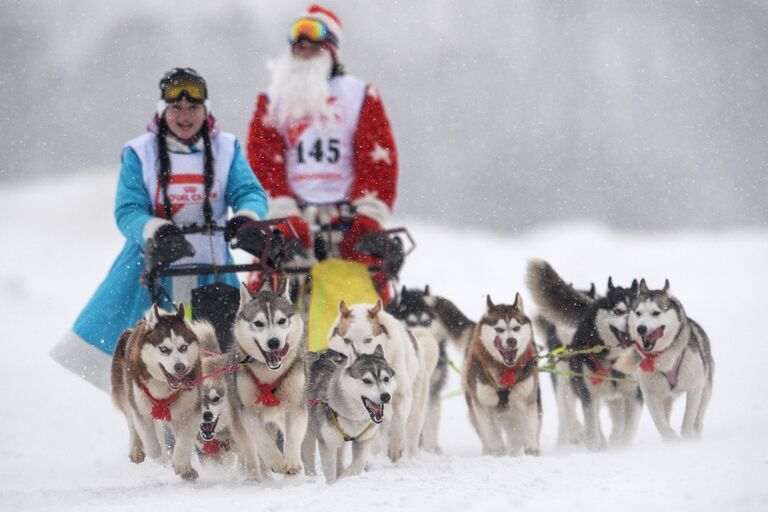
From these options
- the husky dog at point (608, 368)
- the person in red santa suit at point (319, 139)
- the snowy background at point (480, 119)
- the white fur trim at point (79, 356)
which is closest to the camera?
the white fur trim at point (79, 356)

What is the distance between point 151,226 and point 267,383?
0.76m

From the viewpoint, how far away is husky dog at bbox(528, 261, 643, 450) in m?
4.90

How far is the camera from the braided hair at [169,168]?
390cm

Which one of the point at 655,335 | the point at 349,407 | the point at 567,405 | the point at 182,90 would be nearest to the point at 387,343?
the point at 349,407

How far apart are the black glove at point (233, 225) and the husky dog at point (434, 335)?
1.67 metres

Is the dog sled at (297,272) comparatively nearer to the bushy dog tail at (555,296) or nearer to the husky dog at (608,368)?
the husky dog at (608,368)

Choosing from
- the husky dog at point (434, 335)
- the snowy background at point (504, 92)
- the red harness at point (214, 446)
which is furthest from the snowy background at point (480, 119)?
the red harness at point (214, 446)

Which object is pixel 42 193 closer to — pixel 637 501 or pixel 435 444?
pixel 435 444

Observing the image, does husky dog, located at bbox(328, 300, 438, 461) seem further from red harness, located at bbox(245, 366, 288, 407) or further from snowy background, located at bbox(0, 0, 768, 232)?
snowy background, located at bbox(0, 0, 768, 232)

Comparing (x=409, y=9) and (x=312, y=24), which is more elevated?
(x=409, y=9)

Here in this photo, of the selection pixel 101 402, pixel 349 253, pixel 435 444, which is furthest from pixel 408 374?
pixel 101 402

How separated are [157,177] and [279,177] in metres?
0.81

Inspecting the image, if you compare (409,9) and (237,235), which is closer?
(237,235)

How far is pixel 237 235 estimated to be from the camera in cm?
373
